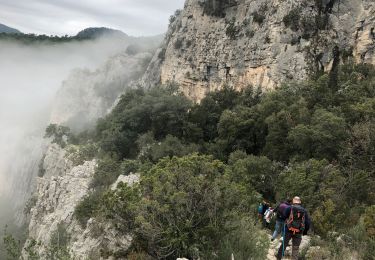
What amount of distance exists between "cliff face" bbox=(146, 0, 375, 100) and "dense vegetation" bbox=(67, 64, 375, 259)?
8.40ft

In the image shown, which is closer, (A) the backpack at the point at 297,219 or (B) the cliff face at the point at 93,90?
(A) the backpack at the point at 297,219

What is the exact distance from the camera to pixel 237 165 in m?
22.3

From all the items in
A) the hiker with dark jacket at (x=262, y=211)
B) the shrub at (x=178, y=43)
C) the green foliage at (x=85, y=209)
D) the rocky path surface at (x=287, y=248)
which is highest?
the shrub at (x=178, y=43)

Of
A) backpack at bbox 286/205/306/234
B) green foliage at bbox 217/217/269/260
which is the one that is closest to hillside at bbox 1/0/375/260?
green foliage at bbox 217/217/269/260

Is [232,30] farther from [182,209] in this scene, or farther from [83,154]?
[182,209]

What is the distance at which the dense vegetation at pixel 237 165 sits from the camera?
1171 centimetres

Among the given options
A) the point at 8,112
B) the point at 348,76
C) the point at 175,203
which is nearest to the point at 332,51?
the point at 348,76

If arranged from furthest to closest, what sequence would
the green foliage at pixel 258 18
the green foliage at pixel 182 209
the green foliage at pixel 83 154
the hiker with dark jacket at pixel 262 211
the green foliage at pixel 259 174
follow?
1. the green foliage at pixel 83 154
2. the green foliage at pixel 258 18
3. the green foliage at pixel 259 174
4. the hiker with dark jacket at pixel 262 211
5. the green foliage at pixel 182 209

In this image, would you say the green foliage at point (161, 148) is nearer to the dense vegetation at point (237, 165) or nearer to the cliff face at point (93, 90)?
the dense vegetation at point (237, 165)

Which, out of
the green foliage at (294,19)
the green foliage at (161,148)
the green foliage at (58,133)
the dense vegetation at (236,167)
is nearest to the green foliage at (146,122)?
the dense vegetation at (236,167)

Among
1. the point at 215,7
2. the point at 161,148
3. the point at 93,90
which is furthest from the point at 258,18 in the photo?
the point at 93,90

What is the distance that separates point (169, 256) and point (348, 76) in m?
24.9

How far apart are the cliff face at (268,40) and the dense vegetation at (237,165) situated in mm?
2560

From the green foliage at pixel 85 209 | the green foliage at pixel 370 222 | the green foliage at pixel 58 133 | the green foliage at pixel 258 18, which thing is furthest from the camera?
the green foliage at pixel 58 133
